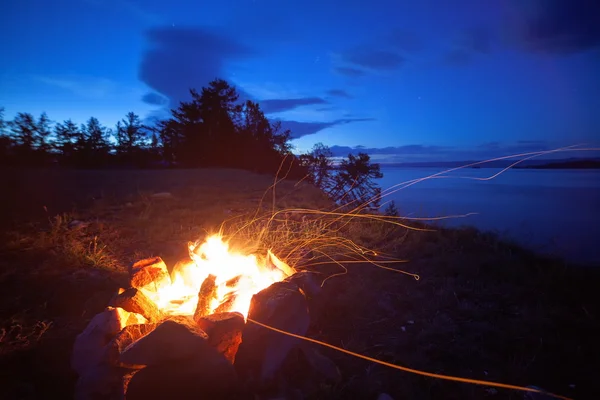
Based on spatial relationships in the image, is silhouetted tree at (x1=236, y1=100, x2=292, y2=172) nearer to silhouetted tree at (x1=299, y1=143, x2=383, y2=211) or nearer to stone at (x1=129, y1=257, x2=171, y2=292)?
silhouetted tree at (x1=299, y1=143, x2=383, y2=211)

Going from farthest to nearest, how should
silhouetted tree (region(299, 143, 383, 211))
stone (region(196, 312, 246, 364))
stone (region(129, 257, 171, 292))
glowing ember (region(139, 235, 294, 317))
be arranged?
silhouetted tree (region(299, 143, 383, 211)) < stone (region(129, 257, 171, 292)) < glowing ember (region(139, 235, 294, 317)) < stone (region(196, 312, 246, 364))

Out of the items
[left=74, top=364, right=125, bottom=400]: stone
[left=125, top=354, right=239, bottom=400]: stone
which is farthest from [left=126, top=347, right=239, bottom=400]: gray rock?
[left=74, top=364, right=125, bottom=400]: stone

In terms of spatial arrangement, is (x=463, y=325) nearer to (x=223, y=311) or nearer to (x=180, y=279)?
(x=223, y=311)

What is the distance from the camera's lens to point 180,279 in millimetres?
3820

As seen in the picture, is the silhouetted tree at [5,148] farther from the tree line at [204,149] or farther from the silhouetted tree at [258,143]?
the silhouetted tree at [258,143]

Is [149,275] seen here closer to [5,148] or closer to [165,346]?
[165,346]

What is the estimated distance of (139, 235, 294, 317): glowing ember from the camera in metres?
3.27

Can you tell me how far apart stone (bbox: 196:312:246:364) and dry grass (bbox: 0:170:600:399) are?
2.54 ft

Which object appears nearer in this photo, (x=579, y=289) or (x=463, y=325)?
(x=463, y=325)

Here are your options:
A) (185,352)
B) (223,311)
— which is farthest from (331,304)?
(185,352)

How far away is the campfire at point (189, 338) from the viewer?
227 cm

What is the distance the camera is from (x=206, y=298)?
10.3 ft

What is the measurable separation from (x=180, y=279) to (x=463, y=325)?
131 inches

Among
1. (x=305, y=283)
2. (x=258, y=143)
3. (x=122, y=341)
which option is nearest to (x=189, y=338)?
(x=122, y=341)
